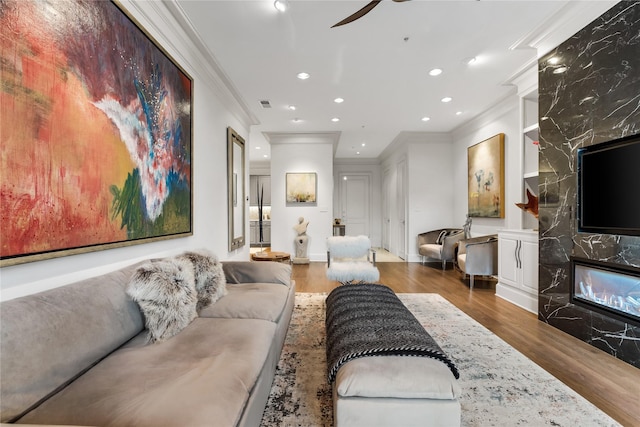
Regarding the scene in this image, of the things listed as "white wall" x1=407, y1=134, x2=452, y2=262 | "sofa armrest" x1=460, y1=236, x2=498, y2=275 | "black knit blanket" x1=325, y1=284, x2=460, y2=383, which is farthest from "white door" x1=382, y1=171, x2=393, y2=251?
"black knit blanket" x1=325, y1=284, x2=460, y2=383

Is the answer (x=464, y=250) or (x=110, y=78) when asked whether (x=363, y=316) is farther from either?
(x=464, y=250)

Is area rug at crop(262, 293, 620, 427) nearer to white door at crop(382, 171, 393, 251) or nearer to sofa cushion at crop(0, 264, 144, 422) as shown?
sofa cushion at crop(0, 264, 144, 422)

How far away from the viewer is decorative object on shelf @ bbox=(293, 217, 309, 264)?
6.22 metres

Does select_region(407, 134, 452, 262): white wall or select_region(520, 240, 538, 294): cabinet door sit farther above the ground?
select_region(407, 134, 452, 262): white wall

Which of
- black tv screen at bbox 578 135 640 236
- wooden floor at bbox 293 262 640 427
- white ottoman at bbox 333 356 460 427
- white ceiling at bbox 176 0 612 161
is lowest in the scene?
wooden floor at bbox 293 262 640 427

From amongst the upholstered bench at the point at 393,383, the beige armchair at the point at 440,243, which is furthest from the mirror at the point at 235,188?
the beige armchair at the point at 440,243

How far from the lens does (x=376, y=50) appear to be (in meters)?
3.03

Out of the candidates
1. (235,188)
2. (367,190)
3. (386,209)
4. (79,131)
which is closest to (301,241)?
(235,188)

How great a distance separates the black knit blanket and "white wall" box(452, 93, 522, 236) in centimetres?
310

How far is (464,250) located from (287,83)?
144 inches

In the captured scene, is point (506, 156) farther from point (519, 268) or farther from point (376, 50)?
point (376, 50)

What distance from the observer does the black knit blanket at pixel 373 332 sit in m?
1.40

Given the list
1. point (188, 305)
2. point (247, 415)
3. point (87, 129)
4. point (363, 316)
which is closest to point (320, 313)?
point (363, 316)

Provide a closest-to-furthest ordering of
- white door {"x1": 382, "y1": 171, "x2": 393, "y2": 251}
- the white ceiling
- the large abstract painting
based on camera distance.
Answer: the large abstract painting → the white ceiling → white door {"x1": 382, "y1": 171, "x2": 393, "y2": 251}
